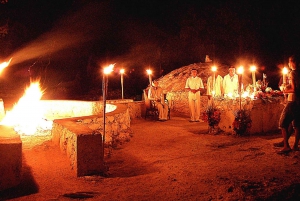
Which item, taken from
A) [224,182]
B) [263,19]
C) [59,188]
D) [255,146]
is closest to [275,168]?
[224,182]

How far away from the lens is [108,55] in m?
27.2

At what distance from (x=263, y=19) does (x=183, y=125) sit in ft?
42.8

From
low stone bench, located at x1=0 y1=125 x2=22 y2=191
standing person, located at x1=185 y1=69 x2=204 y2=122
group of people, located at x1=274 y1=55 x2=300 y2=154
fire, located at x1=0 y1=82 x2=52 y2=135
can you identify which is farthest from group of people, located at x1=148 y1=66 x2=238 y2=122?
low stone bench, located at x1=0 y1=125 x2=22 y2=191

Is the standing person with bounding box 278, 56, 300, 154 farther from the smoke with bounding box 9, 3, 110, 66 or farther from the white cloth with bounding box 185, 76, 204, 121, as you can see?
the smoke with bounding box 9, 3, 110, 66

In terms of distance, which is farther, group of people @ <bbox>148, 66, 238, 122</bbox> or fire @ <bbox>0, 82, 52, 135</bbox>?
group of people @ <bbox>148, 66, 238, 122</bbox>

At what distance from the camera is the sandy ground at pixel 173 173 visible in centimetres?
461

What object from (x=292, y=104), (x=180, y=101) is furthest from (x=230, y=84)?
(x=292, y=104)

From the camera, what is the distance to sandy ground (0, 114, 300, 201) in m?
4.61

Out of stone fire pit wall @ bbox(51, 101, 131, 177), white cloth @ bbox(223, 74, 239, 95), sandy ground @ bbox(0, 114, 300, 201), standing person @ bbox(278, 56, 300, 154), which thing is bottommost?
sandy ground @ bbox(0, 114, 300, 201)

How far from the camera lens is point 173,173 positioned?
18.6 ft

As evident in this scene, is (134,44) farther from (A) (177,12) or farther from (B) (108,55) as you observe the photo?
(A) (177,12)

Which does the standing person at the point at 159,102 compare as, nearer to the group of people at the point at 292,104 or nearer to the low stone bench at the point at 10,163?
the group of people at the point at 292,104

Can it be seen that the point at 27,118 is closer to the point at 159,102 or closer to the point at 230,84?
the point at 159,102

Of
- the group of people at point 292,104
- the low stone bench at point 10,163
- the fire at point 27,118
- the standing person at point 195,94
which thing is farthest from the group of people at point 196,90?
the low stone bench at point 10,163
